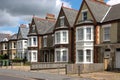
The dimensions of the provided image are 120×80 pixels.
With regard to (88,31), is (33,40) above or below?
below

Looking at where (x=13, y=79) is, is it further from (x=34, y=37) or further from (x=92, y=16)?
(x=34, y=37)

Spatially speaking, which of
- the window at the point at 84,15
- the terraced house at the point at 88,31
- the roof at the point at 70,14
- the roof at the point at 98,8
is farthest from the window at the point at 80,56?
the roof at the point at 98,8

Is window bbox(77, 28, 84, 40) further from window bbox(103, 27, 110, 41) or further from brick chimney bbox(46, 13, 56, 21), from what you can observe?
brick chimney bbox(46, 13, 56, 21)

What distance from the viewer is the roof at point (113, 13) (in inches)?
1357

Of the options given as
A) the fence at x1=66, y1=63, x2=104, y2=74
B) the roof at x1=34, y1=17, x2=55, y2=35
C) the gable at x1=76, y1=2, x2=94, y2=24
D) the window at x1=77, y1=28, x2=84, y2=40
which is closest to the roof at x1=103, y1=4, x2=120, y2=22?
the gable at x1=76, y1=2, x2=94, y2=24

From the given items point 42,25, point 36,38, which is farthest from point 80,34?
point 42,25

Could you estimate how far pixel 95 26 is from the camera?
1428 inches

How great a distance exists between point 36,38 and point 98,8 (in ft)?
55.3

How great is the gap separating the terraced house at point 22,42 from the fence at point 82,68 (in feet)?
104

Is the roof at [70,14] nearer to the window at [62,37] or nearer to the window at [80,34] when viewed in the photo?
the window at [62,37]

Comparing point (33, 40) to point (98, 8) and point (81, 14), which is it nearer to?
point (81, 14)

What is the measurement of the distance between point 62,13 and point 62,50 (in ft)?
20.3

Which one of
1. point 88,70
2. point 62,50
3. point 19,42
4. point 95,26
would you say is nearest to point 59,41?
point 62,50

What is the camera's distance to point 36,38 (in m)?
50.9
